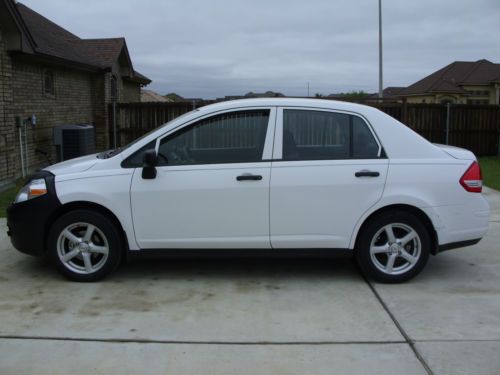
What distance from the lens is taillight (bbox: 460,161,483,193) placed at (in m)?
5.32

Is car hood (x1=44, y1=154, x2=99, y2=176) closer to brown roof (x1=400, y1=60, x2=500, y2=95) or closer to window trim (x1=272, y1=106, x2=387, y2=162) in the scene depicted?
window trim (x1=272, y1=106, x2=387, y2=162)

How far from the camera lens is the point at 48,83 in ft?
46.1

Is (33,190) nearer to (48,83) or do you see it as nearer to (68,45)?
(48,83)

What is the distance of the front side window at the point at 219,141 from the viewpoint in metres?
5.34

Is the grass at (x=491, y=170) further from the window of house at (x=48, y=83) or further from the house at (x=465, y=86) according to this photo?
the house at (x=465, y=86)

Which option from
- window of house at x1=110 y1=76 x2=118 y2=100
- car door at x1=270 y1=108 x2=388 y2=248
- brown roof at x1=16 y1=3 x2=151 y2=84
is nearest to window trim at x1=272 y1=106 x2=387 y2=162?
car door at x1=270 y1=108 x2=388 y2=248

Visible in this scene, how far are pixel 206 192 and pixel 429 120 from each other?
45.1ft

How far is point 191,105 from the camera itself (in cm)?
1631

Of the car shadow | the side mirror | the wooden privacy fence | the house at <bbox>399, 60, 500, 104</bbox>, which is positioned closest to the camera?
the side mirror

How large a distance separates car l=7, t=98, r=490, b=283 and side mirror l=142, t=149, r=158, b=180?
0.01 m

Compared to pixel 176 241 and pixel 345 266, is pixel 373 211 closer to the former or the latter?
pixel 345 266

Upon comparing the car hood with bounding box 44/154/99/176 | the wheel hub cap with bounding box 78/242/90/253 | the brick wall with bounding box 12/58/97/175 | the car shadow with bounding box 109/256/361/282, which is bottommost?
the car shadow with bounding box 109/256/361/282

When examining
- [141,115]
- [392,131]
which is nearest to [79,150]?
[141,115]

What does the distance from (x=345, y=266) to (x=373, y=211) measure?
1019 mm
